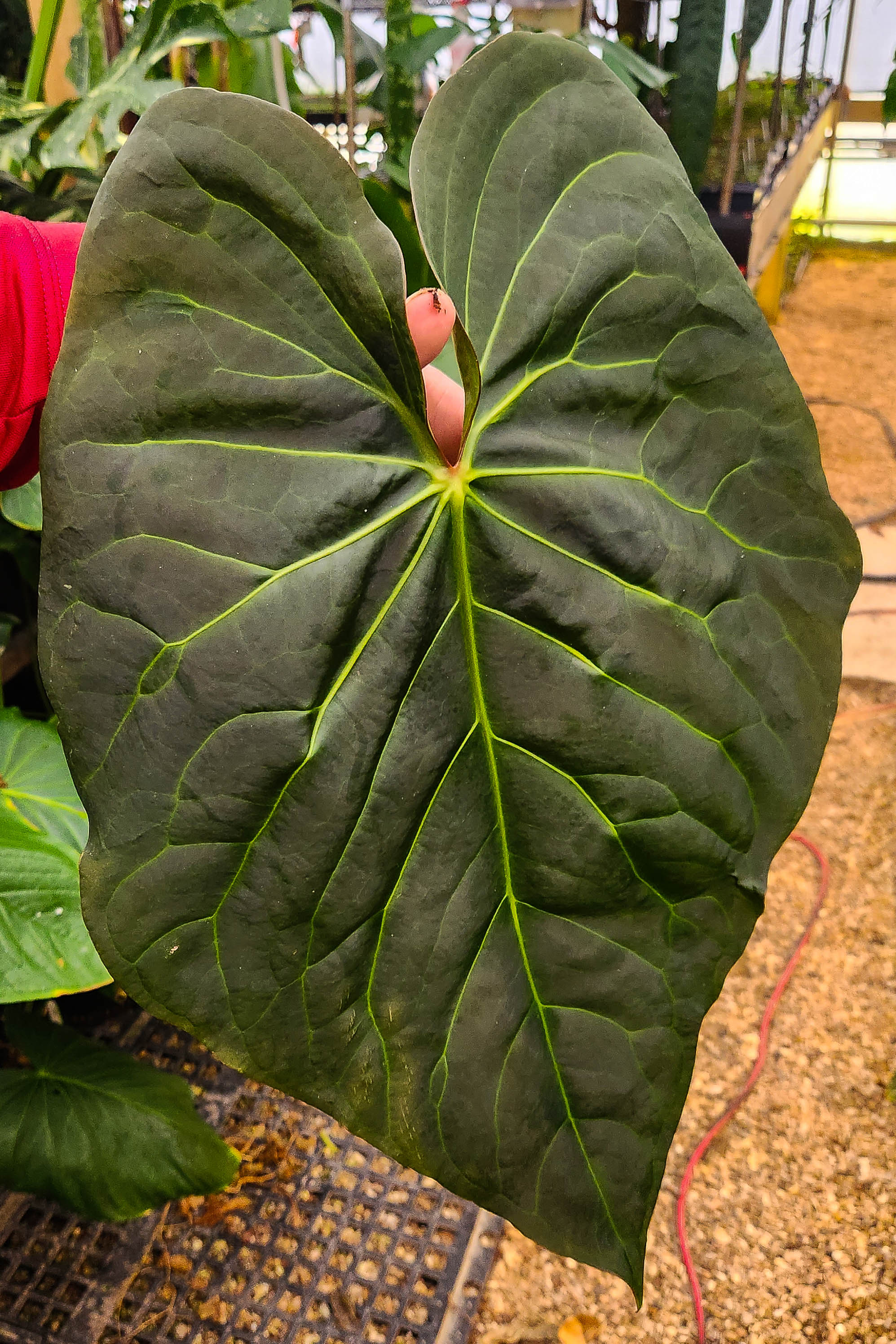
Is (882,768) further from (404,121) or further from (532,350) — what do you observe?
(532,350)

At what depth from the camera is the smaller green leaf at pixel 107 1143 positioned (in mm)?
1036

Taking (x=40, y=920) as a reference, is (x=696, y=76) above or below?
above

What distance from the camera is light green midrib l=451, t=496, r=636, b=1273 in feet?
1.83

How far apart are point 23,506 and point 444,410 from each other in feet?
1.64

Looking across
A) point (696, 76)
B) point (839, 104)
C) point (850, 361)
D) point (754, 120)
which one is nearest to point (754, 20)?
point (696, 76)

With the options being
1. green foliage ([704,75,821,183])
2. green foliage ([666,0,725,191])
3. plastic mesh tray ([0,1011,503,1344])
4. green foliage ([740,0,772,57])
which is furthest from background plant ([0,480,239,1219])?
green foliage ([704,75,821,183])

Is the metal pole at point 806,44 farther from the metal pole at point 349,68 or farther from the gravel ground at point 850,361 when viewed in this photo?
the metal pole at point 349,68

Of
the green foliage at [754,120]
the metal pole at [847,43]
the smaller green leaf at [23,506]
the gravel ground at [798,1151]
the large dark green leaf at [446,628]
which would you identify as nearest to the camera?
the large dark green leaf at [446,628]

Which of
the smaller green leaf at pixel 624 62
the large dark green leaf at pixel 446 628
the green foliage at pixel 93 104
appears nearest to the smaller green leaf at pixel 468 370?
the large dark green leaf at pixel 446 628

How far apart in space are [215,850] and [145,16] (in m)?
1.21

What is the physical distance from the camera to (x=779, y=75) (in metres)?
3.20

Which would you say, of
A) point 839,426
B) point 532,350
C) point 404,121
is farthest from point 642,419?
point 839,426

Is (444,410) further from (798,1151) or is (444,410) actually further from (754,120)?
(754,120)

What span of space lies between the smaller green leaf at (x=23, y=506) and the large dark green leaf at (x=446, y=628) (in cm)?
53
